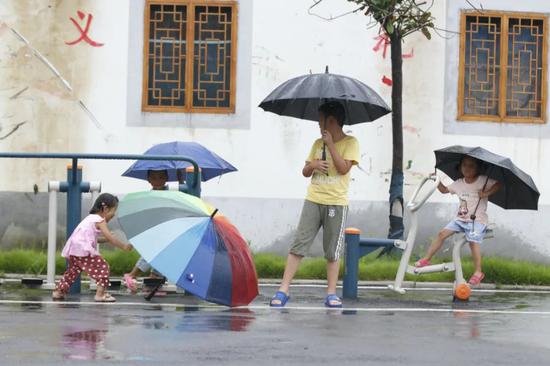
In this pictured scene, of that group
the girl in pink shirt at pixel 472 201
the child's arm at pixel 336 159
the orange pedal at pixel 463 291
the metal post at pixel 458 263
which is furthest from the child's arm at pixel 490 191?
the child's arm at pixel 336 159

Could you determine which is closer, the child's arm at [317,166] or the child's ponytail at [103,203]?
the child's arm at [317,166]

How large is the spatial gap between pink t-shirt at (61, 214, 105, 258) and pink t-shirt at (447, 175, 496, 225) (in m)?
3.60

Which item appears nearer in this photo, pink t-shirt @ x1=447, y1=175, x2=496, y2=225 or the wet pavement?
the wet pavement

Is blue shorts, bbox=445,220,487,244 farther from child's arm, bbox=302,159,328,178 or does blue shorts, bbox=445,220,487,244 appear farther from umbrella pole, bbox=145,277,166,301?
umbrella pole, bbox=145,277,166,301

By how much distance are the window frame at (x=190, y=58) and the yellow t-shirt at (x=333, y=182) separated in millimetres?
6353

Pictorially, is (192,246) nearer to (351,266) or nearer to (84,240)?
(84,240)

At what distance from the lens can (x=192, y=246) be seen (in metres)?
10.9

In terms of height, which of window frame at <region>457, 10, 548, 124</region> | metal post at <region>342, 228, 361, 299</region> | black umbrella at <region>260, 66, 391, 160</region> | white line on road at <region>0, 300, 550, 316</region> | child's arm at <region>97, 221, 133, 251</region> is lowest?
white line on road at <region>0, 300, 550, 316</region>

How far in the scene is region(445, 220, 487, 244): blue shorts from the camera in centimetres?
1372

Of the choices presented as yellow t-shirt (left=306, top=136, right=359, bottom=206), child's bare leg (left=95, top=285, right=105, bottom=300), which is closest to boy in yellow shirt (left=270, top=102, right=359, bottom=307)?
yellow t-shirt (left=306, top=136, right=359, bottom=206)

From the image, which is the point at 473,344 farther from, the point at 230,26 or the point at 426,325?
the point at 230,26

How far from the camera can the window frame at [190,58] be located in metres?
18.3

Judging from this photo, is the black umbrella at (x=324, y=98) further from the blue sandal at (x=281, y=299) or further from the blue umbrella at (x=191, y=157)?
the blue umbrella at (x=191, y=157)

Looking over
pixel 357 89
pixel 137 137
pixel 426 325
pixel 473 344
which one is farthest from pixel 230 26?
pixel 473 344
